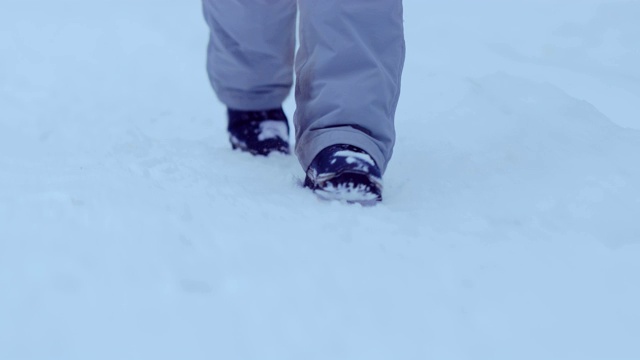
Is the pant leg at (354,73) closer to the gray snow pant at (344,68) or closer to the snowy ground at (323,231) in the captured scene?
the gray snow pant at (344,68)

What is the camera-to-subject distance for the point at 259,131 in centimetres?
141

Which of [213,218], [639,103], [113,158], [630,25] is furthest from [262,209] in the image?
[630,25]

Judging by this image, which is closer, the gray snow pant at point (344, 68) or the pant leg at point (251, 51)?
the gray snow pant at point (344, 68)

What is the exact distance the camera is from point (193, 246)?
0.82 meters

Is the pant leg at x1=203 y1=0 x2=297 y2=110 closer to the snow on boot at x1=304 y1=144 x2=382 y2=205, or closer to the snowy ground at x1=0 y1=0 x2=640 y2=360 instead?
the snowy ground at x1=0 y1=0 x2=640 y2=360

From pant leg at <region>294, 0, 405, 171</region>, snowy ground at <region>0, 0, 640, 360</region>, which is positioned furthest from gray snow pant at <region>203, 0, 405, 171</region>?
snowy ground at <region>0, 0, 640, 360</region>

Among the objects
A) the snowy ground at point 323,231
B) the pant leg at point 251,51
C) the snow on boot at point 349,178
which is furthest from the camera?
the pant leg at point 251,51

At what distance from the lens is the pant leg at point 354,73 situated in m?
1.17

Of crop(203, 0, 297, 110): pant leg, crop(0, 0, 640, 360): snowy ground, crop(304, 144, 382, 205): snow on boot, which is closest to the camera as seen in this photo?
crop(0, 0, 640, 360): snowy ground

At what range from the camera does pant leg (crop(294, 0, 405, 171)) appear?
117 centimetres

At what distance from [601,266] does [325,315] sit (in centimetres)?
37

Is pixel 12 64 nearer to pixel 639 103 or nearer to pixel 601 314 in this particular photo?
pixel 639 103

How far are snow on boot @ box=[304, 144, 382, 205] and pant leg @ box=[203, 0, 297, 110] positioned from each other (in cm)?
33

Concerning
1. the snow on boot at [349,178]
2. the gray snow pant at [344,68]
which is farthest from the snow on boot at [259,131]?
the snow on boot at [349,178]
